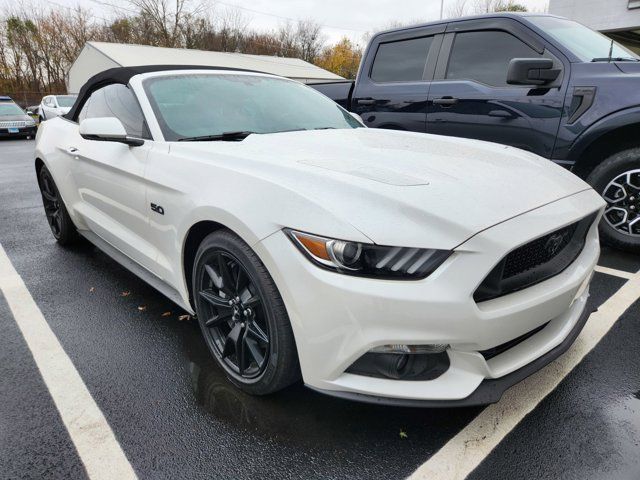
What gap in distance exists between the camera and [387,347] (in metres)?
1.61

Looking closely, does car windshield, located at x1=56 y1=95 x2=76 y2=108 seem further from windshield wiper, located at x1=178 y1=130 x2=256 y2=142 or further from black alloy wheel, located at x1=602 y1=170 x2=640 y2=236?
black alloy wheel, located at x1=602 y1=170 x2=640 y2=236

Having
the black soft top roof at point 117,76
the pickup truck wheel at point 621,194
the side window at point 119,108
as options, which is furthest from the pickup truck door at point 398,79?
the side window at point 119,108

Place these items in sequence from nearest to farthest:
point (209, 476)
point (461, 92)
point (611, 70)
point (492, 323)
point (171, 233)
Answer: point (492, 323) → point (209, 476) → point (171, 233) → point (611, 70) → point (461, 92)

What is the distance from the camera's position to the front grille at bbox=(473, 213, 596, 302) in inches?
65.0

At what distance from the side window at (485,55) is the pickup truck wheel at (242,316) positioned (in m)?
3.22

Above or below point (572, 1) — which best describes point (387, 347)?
below

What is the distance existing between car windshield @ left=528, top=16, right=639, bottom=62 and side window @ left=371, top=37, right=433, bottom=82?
1.07 metres

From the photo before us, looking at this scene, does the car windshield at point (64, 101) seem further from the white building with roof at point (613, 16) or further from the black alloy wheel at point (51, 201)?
the white building with roof at point (613, 16)

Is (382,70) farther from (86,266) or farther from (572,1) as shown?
(572,1)

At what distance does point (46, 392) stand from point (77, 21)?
49094mm

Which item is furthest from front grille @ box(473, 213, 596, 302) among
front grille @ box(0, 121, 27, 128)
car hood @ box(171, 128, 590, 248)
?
front grille @ box(0, 121, 27, 128)

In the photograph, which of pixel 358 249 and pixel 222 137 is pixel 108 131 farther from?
pixel 358 249

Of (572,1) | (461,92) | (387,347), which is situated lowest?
(387,347)

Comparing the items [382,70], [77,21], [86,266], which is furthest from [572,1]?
[77,21]
